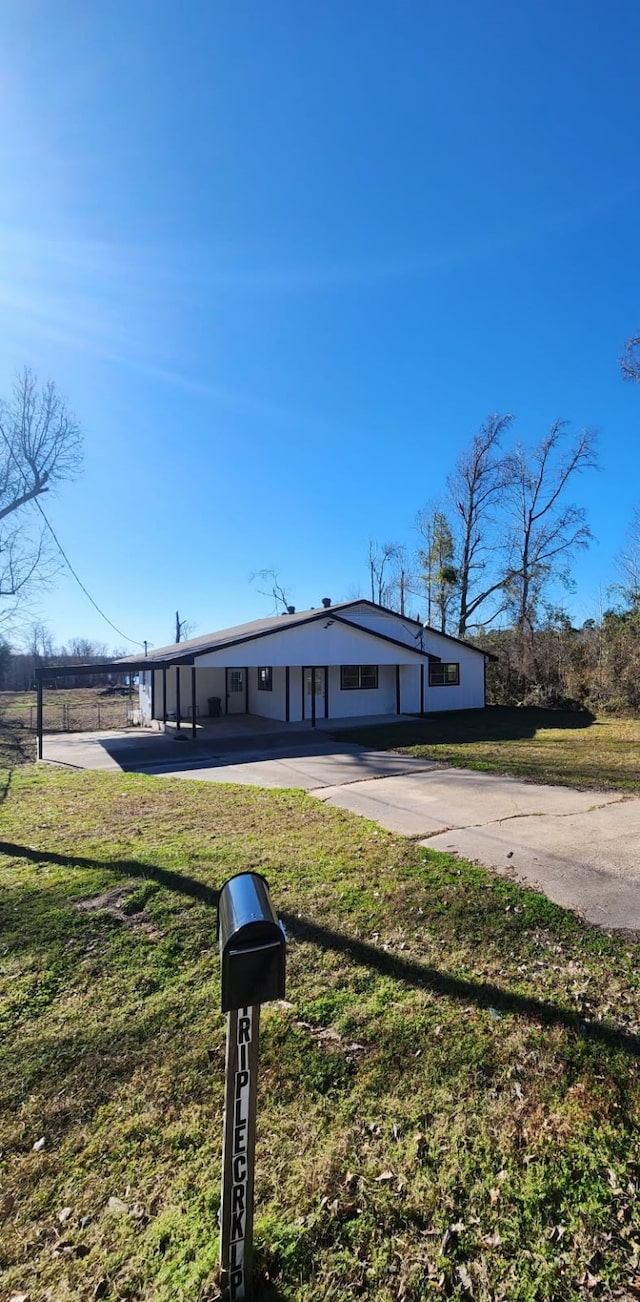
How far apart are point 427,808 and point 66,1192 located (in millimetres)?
5786

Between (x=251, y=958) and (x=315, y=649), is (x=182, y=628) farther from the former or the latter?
(x=251, y=958)

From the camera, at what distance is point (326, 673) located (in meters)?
19.1

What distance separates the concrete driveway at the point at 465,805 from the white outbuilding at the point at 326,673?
381 cm

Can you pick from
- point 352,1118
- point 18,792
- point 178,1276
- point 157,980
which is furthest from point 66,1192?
point 18,792

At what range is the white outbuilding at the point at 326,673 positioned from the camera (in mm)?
16875

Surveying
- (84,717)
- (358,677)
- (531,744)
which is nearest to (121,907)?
(531,744)

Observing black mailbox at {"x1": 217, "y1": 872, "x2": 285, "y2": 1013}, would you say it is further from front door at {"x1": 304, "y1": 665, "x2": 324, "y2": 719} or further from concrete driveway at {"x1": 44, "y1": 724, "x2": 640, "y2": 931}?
front door at {"x1": 304, "y1": 665, "x2": 324, "y2": 719}

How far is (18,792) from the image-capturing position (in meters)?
8.58

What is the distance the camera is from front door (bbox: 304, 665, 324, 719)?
18672mm

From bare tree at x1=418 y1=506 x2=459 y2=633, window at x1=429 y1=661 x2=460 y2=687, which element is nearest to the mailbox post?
window at x1=429 y1=661 x2=460 y2=687

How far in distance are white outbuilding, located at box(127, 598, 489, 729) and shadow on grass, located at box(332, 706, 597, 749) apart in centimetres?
133

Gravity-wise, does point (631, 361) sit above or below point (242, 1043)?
above

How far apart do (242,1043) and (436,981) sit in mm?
2103

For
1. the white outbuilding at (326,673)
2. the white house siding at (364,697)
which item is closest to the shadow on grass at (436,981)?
the white outbuilding at (326,673)
